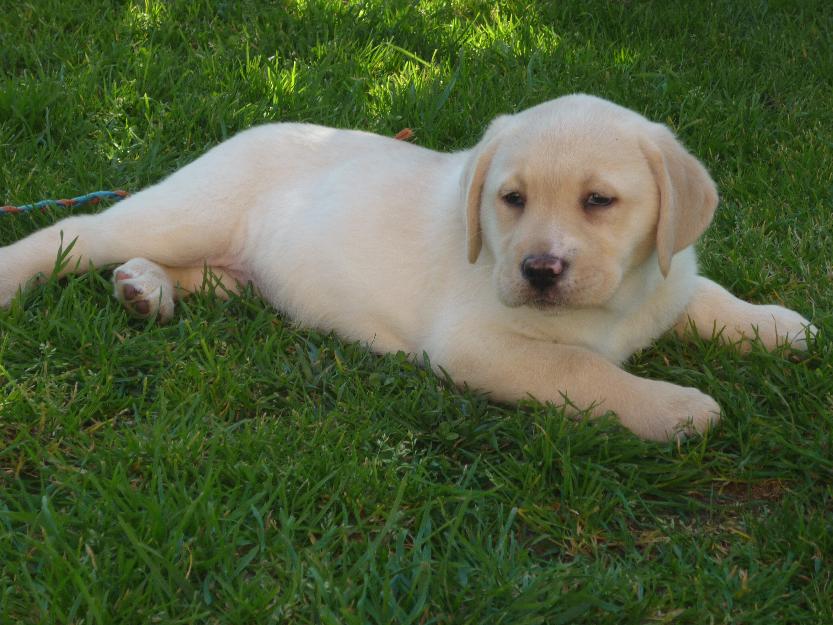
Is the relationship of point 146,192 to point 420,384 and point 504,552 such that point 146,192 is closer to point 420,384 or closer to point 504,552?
point 420,384

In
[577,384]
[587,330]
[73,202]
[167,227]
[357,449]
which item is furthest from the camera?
[73,202]

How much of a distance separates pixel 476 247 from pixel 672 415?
86cm

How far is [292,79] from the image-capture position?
5.76m

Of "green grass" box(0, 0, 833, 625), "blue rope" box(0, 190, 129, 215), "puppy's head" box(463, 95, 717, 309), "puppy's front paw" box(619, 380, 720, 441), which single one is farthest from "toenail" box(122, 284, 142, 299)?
"puppy's front paw" box(619, 380, 720, 441)

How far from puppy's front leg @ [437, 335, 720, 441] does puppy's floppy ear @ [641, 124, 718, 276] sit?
Answer: 380mm

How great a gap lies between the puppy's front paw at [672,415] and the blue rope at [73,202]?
248 centimetres

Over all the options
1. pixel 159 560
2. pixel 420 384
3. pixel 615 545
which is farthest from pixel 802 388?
pixel 159 560

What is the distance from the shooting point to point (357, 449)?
126 inches

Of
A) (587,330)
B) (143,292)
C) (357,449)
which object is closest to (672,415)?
(587,330)

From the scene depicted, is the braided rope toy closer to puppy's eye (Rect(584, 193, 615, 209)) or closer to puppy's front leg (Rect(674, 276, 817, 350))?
puppy's eye (Rect(584, 193, 615, 209))

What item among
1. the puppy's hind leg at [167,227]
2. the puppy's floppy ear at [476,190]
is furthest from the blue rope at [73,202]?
the puppy's floppy ear at [476,190]

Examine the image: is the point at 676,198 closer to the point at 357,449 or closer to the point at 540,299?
the point at 540,299

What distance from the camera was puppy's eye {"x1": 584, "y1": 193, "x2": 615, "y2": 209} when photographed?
3344 millimetres

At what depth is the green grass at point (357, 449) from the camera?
8.45 feet
